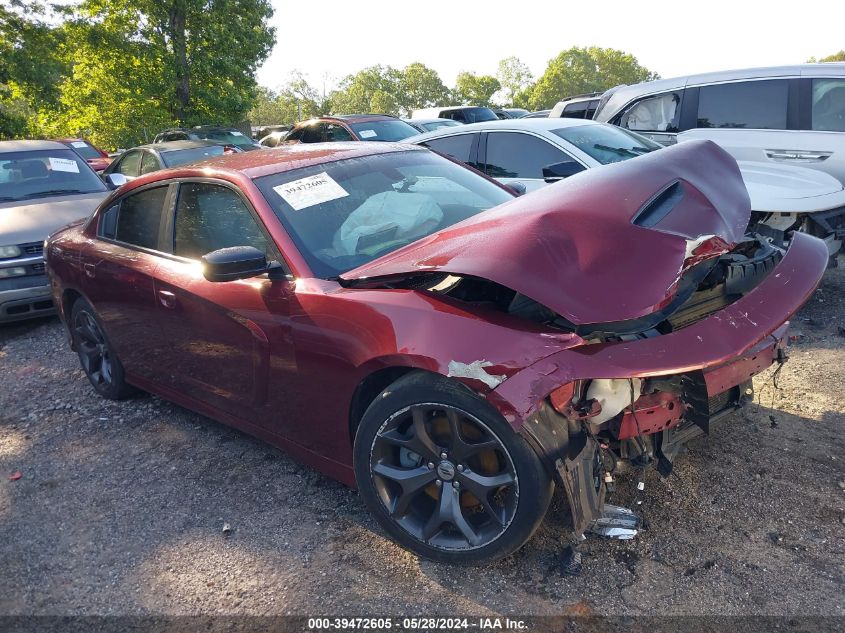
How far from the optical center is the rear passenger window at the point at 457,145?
659 centimetres

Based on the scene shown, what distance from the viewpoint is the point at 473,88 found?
232 ft

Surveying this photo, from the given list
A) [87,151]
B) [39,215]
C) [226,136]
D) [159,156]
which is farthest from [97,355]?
[87,151]

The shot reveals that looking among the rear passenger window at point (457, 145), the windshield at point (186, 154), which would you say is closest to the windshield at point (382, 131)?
the windshield at point (186, 154)

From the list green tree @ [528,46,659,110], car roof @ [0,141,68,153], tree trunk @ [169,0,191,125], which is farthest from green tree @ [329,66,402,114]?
car roof @ [0,141,68,153]

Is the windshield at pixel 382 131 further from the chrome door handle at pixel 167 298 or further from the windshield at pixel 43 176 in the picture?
the chrome door handle at pixel 167 298

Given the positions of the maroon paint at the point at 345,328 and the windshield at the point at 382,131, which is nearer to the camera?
the maroon paint at the point at 345,328

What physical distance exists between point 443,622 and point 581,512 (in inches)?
25.4

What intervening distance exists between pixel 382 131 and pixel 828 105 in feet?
23.7

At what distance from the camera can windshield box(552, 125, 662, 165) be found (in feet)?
19.4

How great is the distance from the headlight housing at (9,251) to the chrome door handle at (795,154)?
741 cm

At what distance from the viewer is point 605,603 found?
2334 millimetres

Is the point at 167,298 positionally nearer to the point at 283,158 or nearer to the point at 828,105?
the point at 283,158

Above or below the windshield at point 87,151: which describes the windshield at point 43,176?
below

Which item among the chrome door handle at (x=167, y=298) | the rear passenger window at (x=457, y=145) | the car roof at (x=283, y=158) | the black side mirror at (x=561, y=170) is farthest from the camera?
the rear passenger window at (x=457, y=145)
